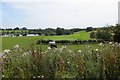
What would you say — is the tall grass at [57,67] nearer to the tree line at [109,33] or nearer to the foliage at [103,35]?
the tree line at [109,33]

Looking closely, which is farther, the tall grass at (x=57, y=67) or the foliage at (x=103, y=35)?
the foliage at (x=103, y=35)

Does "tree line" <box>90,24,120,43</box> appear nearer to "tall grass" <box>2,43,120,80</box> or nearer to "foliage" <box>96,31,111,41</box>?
"foliage" <box>96,31,111,41</box>

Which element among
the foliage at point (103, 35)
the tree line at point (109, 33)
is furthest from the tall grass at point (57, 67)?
the foliage at point (103, 35)

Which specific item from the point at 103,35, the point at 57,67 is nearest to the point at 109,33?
the point at 103,35

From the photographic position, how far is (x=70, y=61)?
6.66 m

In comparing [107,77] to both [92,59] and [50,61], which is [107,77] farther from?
[92,59]

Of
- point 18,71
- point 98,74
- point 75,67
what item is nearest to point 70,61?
point 75,67

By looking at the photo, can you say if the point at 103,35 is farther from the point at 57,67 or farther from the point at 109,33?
the point at 57,67

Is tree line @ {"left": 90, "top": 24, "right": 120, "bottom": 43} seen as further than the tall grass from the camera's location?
Yes

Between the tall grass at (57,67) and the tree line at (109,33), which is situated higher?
the tree line at (109,33)

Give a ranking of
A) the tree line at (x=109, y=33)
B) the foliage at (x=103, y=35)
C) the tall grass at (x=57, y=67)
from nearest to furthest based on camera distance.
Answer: the tall grass at (x=57, y=67) → the tree line at (x=109, y=33) → the foliage at (x=103, y=35)

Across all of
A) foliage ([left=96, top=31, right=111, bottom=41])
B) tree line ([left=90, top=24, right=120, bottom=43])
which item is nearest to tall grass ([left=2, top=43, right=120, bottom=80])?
tree line ([left=90, top=24, right=120, bottom=43])

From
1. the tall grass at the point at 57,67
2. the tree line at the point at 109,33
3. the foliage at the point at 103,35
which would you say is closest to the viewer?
the tall grass at the point at 57,67

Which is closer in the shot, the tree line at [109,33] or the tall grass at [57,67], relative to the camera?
the tall grass at [57,67]
